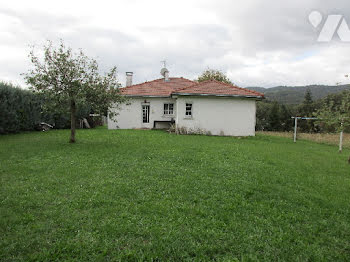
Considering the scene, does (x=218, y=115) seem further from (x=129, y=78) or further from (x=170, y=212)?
(x=170, y=212)

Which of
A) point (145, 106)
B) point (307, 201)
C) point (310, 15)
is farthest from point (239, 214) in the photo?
point (145, 106)

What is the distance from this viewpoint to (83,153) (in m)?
8.58

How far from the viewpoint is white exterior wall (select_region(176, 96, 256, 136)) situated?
1695 cm

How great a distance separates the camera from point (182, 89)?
1709 centimetres

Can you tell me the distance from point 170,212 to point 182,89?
45.5 ft

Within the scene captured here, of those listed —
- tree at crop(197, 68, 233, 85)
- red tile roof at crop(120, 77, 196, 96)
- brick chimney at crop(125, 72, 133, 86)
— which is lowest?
red tile roof at crop(120, 77, 196, 96)

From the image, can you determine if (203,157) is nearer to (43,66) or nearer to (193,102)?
(43,66)

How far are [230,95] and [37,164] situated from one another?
13.0m

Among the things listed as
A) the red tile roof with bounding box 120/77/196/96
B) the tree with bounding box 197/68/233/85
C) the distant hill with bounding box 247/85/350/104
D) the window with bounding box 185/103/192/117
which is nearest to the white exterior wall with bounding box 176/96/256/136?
the window with bounding box 185/103/192/117

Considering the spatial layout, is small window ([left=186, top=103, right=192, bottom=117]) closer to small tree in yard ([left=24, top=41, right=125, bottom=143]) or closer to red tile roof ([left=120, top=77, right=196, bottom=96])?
red tile roof ([left=120, top=77, right=196, bottom=96])

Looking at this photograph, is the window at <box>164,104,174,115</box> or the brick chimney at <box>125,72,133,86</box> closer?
the window at <box>164,104,174,115</box>

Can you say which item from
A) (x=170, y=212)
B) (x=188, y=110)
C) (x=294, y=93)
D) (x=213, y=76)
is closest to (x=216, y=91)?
(x=188, y=110)

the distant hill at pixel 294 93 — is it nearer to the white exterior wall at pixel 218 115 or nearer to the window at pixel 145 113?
the white exterior wall at pixel 218 115

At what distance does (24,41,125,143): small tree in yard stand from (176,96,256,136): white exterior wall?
24.1ft
